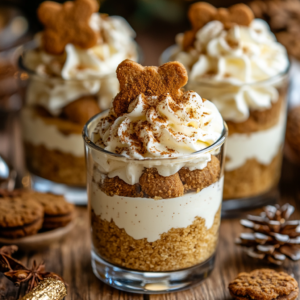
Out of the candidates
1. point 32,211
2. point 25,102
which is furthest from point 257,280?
point 25,102

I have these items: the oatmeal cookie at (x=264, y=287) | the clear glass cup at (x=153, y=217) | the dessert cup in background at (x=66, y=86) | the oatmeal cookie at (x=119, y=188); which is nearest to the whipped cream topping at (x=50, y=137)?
the dessert cup in background at (x=66, y=86)

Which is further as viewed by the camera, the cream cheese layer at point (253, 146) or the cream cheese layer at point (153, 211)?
the cream cheese layer at point (253, 146)

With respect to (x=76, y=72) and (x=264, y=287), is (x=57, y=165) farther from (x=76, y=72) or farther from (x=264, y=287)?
(x=264, y=287)

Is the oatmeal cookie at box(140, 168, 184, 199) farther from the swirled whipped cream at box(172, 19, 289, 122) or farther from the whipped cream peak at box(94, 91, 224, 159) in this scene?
the swirled whipped cream at box(172, 19, 289, 122)

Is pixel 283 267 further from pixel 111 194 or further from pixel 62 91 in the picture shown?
pixel 62 91

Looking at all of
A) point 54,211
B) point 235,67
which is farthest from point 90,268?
point 235,67

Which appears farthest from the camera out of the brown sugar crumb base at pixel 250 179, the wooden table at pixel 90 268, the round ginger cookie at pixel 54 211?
the brown sugar crumb base at pixel 250 179

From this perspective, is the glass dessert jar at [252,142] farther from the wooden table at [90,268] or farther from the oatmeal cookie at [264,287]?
the oatmeal cookie at [264,287]
